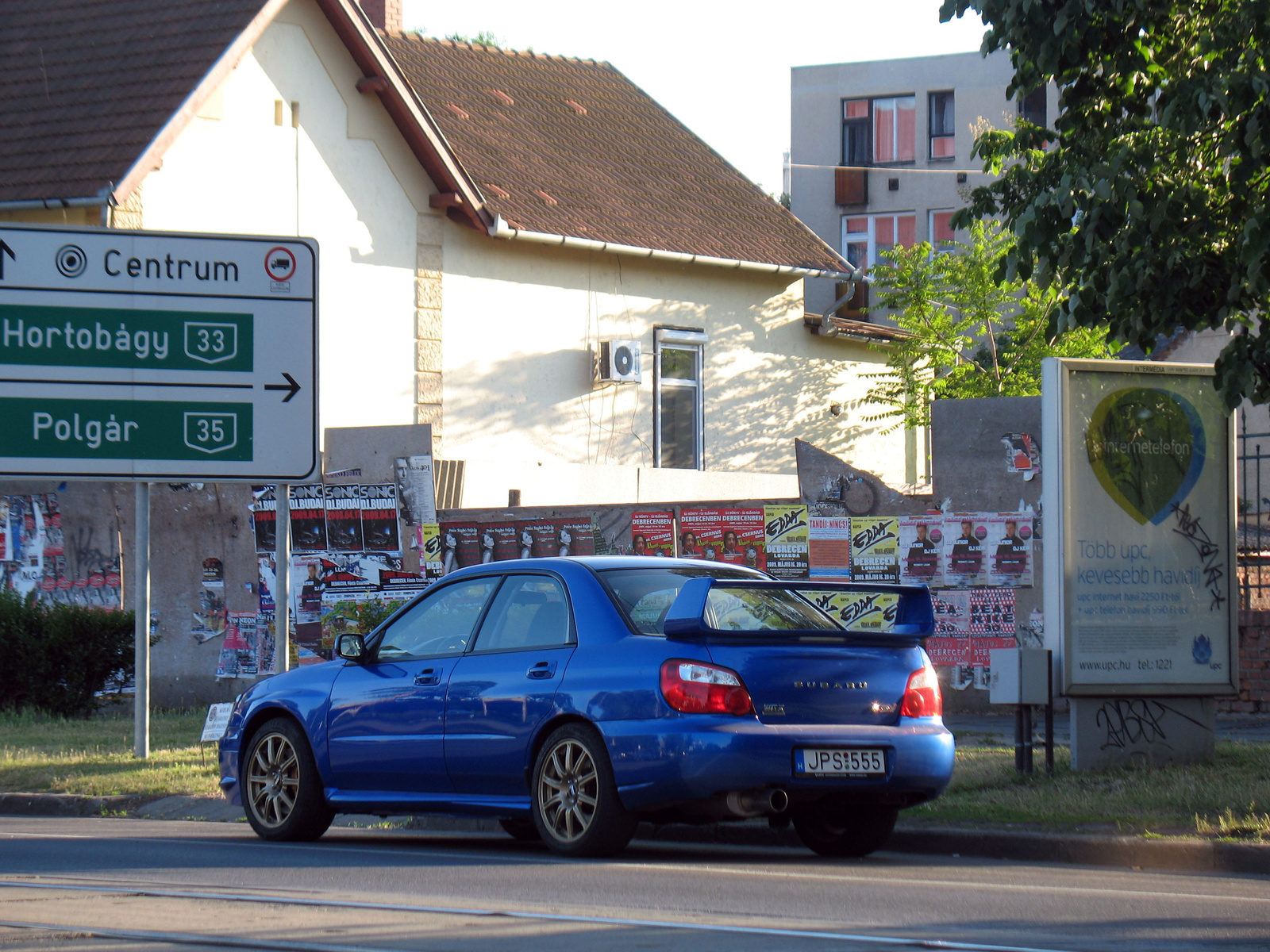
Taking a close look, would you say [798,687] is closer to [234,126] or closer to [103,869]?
[103,869]

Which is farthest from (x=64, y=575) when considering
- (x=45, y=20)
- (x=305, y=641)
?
(x=45, y=20)

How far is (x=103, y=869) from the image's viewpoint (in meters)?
8.66

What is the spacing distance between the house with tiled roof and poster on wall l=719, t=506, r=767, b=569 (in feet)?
15.8

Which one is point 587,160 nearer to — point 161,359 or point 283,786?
point 161,359

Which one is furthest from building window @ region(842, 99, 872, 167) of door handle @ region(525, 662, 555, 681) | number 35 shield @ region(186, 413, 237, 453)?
door handle @ region(525, 662, 555, 681)

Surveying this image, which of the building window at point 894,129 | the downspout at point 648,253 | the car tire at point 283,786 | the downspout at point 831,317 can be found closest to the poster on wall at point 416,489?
the downspout at point 648,253

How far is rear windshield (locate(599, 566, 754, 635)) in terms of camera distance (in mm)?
8828

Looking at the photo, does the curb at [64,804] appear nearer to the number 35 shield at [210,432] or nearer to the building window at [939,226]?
the number 35 shield at [210,432]

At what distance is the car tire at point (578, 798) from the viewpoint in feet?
27.9

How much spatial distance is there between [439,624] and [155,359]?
17.8 feet

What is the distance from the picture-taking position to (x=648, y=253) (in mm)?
25219

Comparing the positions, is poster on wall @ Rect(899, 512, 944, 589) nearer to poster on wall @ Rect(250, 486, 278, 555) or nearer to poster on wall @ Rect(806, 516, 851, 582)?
poster on wall @ Rect(806, 516, 851, 582)

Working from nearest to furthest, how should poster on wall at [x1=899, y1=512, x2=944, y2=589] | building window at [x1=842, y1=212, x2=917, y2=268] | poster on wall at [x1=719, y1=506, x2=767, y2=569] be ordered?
poster on wall at [x1=899, y1=512, x2=944, y2=589]
poster on wall at [x1=719, y1=506, x2=767, y2=569]
building window at [x1=842, y1=212, x2=917, y2=268]

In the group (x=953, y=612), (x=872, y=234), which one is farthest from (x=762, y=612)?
(x=872, y=234)
